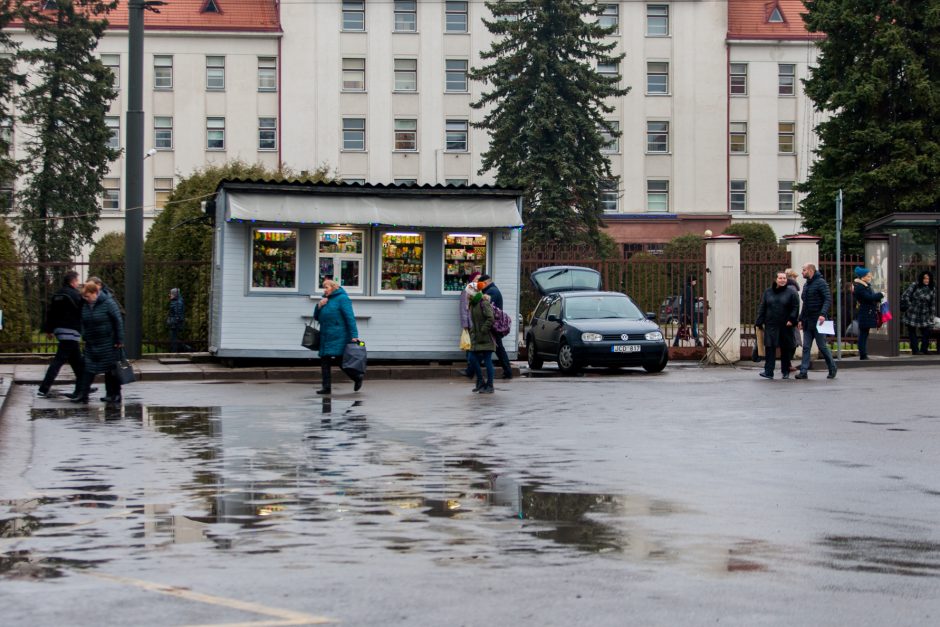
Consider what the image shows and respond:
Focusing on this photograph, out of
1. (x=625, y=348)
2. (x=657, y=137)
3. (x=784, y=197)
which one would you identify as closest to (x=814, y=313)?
(x=625, y=348)

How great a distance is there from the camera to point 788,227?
7719 centimetres

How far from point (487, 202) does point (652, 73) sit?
5068 cm

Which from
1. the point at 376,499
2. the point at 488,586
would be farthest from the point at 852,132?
the point at 488,586

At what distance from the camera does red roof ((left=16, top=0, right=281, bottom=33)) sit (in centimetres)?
7519

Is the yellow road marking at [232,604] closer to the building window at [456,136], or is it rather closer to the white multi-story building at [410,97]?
the white multi-story building at [410,97]

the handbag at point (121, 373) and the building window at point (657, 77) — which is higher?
the building window at point (657, 77)

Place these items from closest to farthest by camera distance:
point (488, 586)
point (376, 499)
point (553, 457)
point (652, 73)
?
point (488, 586)
point (376, 499)
point (553, 457)
point (652, 73)

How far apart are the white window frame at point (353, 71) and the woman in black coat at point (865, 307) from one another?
4954 cm

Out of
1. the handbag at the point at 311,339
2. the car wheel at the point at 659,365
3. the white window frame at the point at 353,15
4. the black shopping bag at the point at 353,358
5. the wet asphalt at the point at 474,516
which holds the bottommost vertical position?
the wet asphalt at the point at 474,516

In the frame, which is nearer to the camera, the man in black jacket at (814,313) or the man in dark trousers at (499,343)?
the man in black jacket at (814,313)

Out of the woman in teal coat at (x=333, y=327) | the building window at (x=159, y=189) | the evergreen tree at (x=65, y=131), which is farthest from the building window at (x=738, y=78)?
the woman in teal coat at (x=333, y=327)

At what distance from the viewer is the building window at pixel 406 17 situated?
74.7 m

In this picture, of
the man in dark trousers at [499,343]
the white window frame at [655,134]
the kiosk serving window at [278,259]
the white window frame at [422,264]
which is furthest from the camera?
the white window frame at [655,134]

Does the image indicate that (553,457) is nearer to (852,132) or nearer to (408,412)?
(408,412)
